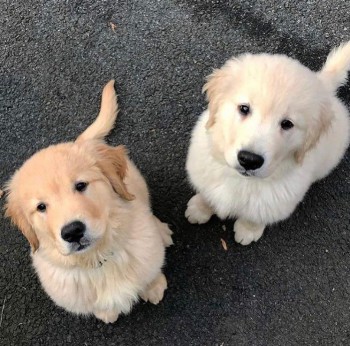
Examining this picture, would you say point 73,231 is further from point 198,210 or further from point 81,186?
point 198,210

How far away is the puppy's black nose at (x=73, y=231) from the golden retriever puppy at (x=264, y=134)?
677 mm

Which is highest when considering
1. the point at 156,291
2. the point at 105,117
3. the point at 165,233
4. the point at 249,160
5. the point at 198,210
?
the point at 249,160

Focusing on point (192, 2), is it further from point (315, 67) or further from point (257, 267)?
point (257, 267)

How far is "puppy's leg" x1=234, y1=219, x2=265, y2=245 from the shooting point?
277 centimetres

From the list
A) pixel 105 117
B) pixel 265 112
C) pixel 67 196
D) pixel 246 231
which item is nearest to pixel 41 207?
pixel 67 196

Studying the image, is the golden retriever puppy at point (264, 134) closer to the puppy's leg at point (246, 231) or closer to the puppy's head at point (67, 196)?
the puppy's leg at point (246, 231)

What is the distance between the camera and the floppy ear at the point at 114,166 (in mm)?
2027

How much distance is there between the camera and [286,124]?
6.45ft

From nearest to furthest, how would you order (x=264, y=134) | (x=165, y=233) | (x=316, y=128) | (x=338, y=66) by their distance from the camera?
(x=264, y=134) → (x=316, y=128) → (x=338, y=66) → (x=165, y=233)

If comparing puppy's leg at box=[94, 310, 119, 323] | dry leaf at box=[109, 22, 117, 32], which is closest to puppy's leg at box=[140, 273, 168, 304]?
puppy's leg at box=[94, 310, 119, 323]

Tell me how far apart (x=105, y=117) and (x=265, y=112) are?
1.26 meters

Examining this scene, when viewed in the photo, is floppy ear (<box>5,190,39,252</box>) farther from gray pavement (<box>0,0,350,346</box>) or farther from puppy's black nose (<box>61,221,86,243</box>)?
gray pavement (<box>0,0,350,346</box>)

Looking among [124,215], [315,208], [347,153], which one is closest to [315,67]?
[347,153]

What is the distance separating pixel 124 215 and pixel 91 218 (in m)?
0.27
